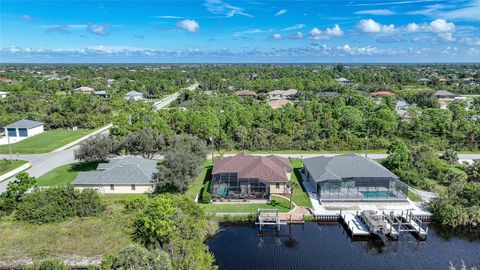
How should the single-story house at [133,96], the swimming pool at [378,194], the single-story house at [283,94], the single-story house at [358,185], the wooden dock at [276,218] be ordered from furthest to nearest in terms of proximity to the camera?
the single-story house at [283,94]
the single-story house at [133,96]
the swimming pool at [378,194]
the single-story house at [358,185]
the wooden dock at [276,218]

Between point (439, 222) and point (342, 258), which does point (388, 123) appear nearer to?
point (439, 222)

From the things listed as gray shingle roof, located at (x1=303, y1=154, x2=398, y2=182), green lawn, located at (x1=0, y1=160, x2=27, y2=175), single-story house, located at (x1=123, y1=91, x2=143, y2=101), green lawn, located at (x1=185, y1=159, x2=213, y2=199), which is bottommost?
green lawn, located at (x1=185, y1=159, x2=213, y2=199)

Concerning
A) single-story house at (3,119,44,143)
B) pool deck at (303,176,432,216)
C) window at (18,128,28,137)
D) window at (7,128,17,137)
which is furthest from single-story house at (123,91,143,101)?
pool deck at (303,176,432,216)

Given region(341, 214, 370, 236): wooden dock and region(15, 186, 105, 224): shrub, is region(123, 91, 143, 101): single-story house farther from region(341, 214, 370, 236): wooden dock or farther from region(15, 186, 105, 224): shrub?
region(341, 214, 370, 236): wooden dock

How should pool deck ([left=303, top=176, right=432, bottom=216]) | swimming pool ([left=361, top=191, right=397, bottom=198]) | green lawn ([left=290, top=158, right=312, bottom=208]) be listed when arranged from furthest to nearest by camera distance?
swimming pool ([left=361, top=191, right=397, bottom=198])
green lawn ([left=290, top=158, right=312, bottom=208])
pool deck ([left=303, top=176, right=432, bottom=216])

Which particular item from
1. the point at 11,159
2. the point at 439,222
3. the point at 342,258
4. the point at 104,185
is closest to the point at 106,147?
the point at 104,185

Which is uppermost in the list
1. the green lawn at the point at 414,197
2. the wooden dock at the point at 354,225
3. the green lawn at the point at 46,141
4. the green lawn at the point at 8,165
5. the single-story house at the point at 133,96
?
the single-story house at the point at 133,96

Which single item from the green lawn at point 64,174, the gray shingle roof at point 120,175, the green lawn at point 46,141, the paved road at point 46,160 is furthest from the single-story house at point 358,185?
the green lawn at point 46,141

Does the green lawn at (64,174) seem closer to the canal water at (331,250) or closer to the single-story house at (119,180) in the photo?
the single-story house at (119,180)
